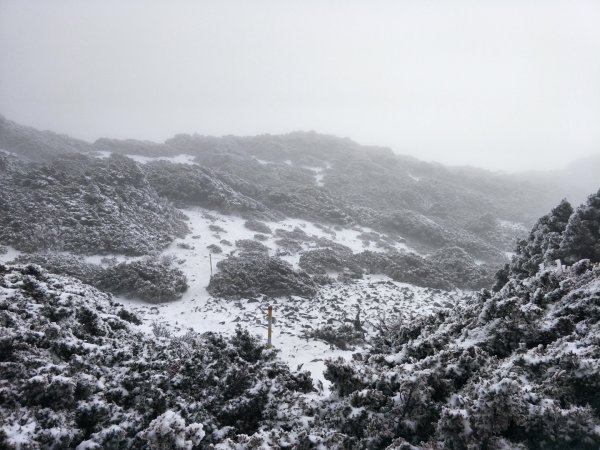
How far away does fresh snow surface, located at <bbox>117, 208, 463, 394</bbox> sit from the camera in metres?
11.5

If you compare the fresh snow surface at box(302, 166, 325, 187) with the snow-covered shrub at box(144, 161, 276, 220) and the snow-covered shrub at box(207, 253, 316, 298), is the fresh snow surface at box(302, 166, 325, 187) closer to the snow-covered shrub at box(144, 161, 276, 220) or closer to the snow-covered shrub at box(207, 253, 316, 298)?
the snow-covered shrub at box(144, 161, 276, 220)

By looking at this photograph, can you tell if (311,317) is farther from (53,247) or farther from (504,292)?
(53,247)

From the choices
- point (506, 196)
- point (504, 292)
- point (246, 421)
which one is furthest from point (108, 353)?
point (506, 196)

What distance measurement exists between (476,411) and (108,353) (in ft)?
18.5

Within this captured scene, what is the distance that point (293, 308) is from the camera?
569 inches

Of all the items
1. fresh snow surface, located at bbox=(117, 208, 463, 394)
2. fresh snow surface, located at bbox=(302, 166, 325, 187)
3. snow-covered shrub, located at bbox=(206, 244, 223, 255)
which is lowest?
fresh snow surface, located at bbox=(117, 208, 463, 394)

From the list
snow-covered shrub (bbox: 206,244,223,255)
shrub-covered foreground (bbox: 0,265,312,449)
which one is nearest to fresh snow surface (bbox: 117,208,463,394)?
snow-covered shrub (bbox: 206,244,223,255)

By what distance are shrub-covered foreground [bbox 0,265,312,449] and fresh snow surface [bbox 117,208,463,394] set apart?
11.4 feet

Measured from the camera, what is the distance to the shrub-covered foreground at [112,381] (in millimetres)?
4105

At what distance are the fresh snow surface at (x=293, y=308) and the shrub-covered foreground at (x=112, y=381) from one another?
347cm

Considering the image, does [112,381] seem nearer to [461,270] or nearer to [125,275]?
[125,275]

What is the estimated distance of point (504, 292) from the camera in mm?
7344

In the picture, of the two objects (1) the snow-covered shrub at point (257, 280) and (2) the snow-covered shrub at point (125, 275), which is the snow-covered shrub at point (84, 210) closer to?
(2) the snow-covered shrub at point (125, 275)

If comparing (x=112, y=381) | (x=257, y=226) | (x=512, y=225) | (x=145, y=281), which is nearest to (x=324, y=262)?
(x=257, y=226)
